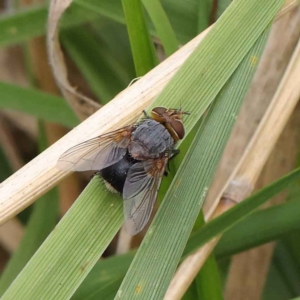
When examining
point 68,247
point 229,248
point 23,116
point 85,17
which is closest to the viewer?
point 68,247

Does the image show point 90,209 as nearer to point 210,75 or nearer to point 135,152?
point 135,152

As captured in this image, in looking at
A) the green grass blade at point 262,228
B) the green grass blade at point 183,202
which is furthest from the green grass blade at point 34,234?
the green grass blade at point 183,202

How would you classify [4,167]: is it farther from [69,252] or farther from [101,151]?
[69,252]

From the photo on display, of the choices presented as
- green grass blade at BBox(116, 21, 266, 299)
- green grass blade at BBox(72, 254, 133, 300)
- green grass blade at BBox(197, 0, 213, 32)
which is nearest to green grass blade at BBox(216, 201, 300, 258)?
green grass blade at BBox(72, 254, 133, 300)

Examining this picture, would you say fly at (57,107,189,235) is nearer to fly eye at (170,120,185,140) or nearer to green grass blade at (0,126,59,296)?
fly eye at (170,120,185,140)

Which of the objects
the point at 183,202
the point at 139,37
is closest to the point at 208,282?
the point at 183,202

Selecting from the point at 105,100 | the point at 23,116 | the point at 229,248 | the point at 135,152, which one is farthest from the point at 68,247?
the point at 23,116
